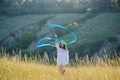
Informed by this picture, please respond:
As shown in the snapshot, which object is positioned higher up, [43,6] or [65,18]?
[43,6]

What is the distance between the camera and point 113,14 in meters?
57.8

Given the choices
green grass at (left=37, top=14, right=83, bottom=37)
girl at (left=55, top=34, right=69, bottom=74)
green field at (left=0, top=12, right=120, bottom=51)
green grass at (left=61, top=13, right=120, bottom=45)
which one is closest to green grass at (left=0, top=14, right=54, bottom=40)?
green field at (left=0, top=12, right=120, bottom=51)

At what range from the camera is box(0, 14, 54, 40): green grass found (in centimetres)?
6800

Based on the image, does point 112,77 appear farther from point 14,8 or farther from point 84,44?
point 14,8

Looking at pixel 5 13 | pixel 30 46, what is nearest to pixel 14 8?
pixel 5 13

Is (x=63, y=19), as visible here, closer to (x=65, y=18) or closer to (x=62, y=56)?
(x=65, y=18)

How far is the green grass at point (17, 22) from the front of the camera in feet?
223

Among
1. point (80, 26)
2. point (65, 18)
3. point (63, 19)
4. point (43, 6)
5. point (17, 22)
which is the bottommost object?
point (17, 22)

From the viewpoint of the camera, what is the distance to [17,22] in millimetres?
72062

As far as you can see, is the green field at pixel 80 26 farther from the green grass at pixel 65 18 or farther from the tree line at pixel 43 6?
the tree line at pixel 43 6

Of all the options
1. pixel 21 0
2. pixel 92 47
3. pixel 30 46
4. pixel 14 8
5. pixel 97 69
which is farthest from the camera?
pixel 21 0

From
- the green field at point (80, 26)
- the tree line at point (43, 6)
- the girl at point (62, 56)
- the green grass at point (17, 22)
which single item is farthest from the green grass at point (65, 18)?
the girl at point (62, 56)

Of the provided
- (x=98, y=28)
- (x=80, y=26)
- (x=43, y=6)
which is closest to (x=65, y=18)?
(x=80, y=26)

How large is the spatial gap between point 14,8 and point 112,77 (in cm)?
7186
